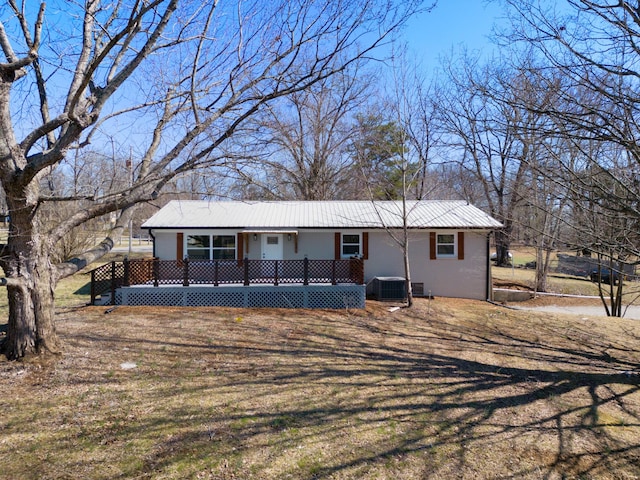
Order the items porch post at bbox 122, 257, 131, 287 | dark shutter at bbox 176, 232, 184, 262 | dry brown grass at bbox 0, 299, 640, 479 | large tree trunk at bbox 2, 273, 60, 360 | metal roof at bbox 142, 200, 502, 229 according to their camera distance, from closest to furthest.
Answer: dry brown grass at bbox 0, 299, 640, 479, large tree trunk at bbox 2, 273, 60, 360, porch post at bbox 122, 257, 131, 287, dark shutter at bbox 176, 232, 184, 262, metal roof at bbox 142, 200, 502, 229

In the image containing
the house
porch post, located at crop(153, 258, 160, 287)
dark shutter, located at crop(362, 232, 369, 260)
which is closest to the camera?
porch post, located at crop(153, 258, 160, 287)

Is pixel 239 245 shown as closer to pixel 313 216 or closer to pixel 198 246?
pixel 198 246

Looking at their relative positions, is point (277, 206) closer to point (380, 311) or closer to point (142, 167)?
point (380, 311)

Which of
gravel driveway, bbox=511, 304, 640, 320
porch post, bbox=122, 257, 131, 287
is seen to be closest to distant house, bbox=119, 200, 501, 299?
gravel driveway, bbox=511, 304, 640, 320

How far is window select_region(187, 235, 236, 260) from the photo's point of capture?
1244 centimetres

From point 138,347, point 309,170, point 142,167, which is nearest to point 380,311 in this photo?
point 138,347

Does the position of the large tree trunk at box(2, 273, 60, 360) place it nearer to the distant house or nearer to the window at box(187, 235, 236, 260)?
the distant house

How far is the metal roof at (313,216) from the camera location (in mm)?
12469

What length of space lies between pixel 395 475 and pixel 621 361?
611 cm

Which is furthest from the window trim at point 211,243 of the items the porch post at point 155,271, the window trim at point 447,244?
the window trim at point 447,244

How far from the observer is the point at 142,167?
6258 millimetres

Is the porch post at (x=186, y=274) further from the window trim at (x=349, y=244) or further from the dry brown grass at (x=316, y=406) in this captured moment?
the window trim at (x=349, y=244)

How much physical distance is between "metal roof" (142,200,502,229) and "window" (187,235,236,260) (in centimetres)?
52

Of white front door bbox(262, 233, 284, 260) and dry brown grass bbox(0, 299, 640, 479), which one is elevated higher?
white front door bbox(262, 233, 284, 260)
